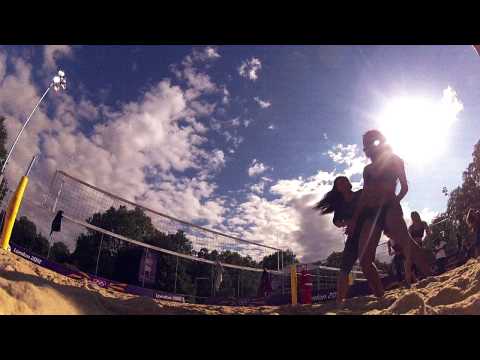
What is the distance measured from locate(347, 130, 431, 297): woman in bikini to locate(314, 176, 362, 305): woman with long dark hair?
5.7 inches

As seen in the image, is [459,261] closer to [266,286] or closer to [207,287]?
[266,286]

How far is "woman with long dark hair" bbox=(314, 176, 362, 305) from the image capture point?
467 centimetres

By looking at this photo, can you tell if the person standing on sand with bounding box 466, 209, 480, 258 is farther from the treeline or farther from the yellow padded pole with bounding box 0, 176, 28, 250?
the treeline

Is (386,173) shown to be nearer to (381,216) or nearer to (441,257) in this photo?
(381,216)

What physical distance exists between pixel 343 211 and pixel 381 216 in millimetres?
654

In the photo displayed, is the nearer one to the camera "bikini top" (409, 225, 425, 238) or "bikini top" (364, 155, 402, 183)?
"bikini top" (364, 155, 402, 183)

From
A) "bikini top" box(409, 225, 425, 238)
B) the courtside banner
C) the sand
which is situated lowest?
the sand

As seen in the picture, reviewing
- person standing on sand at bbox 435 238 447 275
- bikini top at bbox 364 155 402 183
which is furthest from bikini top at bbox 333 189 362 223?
person standing on sand at bbox 435 238 447 275

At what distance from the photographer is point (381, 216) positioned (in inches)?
178

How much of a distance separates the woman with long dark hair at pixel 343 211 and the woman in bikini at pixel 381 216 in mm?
145

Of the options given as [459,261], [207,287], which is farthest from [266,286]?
[207,287]

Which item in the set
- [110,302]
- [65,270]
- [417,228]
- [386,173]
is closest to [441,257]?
[417,228]
